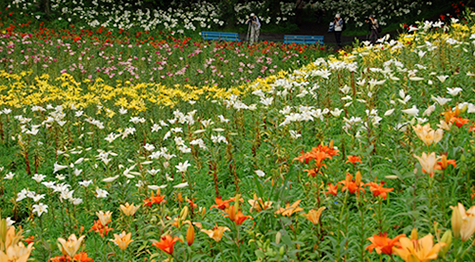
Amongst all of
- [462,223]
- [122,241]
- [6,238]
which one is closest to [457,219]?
[462,223]

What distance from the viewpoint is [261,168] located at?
11.7ft

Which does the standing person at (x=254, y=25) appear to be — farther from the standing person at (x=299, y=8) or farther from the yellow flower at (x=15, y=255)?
the yellow flower at (x=15, y=255)

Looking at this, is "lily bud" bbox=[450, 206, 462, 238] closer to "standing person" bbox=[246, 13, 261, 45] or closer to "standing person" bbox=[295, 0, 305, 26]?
"standing person" bbox=[246, 13, 261, 45]

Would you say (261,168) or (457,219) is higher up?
(457,219)

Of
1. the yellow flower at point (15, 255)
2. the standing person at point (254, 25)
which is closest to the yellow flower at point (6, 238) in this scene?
the yellow flower at point (15, 255)

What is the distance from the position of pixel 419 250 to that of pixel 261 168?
94.3 inches

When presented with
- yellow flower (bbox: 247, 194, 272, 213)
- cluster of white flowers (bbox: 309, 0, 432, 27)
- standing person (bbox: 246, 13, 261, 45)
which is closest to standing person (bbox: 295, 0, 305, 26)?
cluster of white flowers (bbox: 309, 0, 432, 27)

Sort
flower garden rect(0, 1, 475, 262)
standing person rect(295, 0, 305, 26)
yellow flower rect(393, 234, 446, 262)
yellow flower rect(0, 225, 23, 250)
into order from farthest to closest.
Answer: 1. standing person rect(295, 0, 305, 26)
2. flower garden rect(0, 1, 475, 262)
3. yellow flower rect(0, 225, 23, 250)
4. yellow flower rect(393, 234, 446, 262)

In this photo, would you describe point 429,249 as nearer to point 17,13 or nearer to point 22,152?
point 22,152

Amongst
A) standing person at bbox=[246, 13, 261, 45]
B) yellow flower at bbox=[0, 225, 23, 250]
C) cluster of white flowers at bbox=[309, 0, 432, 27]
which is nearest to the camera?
yellow flower at bbox=[0, 225, 23, 250]

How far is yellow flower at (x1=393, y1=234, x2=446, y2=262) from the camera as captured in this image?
115cm

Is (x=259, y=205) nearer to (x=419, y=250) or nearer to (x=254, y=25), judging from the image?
(x=419, y=250)

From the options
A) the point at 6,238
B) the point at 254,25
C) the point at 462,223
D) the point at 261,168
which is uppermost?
the point at 254,25

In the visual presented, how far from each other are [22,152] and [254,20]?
1114 cm
